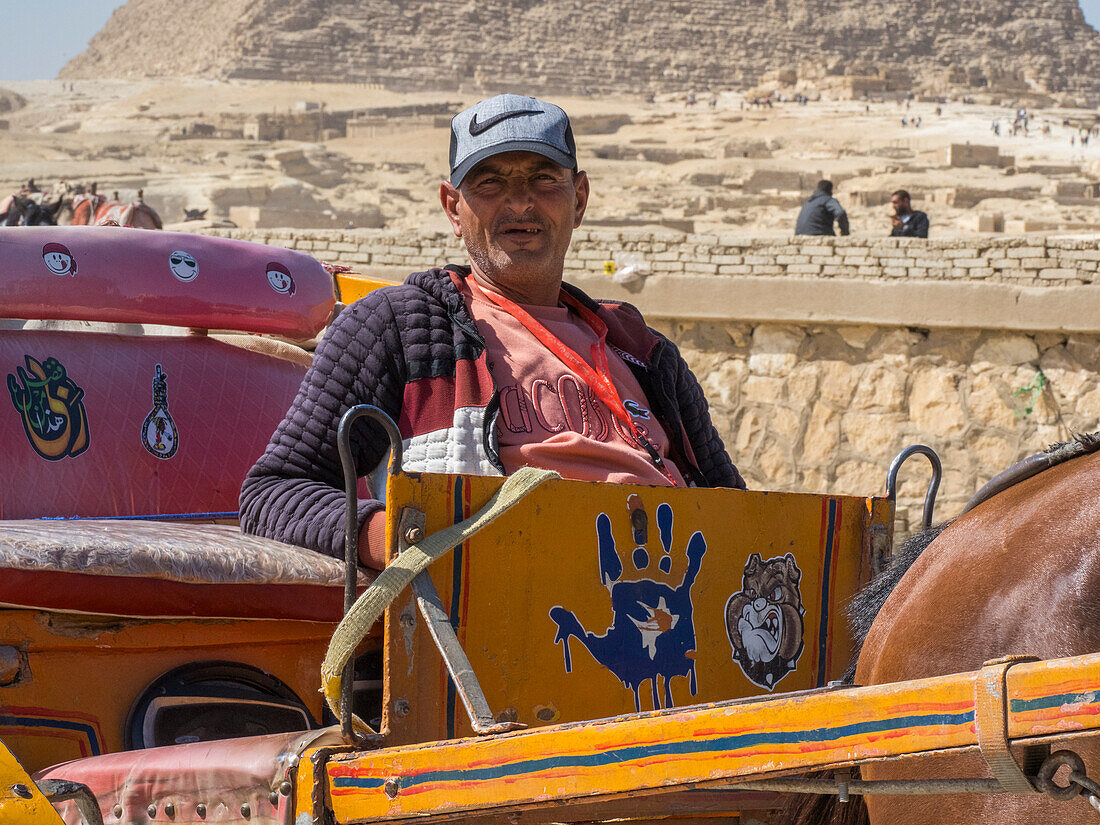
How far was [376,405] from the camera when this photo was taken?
2434mm

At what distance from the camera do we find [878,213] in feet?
99.1

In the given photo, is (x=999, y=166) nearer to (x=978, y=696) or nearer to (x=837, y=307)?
(x=837, y=307)

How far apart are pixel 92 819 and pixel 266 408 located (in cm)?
153

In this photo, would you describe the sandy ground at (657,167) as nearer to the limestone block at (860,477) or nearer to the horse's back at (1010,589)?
the limestone block at (860,477)

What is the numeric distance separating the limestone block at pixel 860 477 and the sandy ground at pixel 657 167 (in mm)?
6314

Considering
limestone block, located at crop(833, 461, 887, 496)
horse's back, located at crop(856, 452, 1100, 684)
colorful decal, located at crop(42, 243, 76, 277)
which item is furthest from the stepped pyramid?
horse's back, located at crop(856, 452, 1100, 684)

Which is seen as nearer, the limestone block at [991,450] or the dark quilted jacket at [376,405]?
the dark quilted jacket at [376,405]

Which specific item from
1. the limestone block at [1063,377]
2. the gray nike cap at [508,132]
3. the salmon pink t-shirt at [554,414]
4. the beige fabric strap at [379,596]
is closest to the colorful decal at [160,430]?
the salmon pink t-shirt at [554,414]

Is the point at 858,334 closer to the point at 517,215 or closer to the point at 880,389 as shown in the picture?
the point at 880,389

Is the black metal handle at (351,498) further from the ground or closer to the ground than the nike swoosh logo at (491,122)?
closer to the ground

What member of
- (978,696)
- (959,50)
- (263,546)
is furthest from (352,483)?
(959,50)

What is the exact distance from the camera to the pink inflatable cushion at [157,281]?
313 centimetres

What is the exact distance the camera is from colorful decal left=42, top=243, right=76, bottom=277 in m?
3.14

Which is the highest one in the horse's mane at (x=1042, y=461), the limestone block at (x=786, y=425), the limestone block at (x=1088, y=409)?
the limestone block at (x=1088, y=409)
